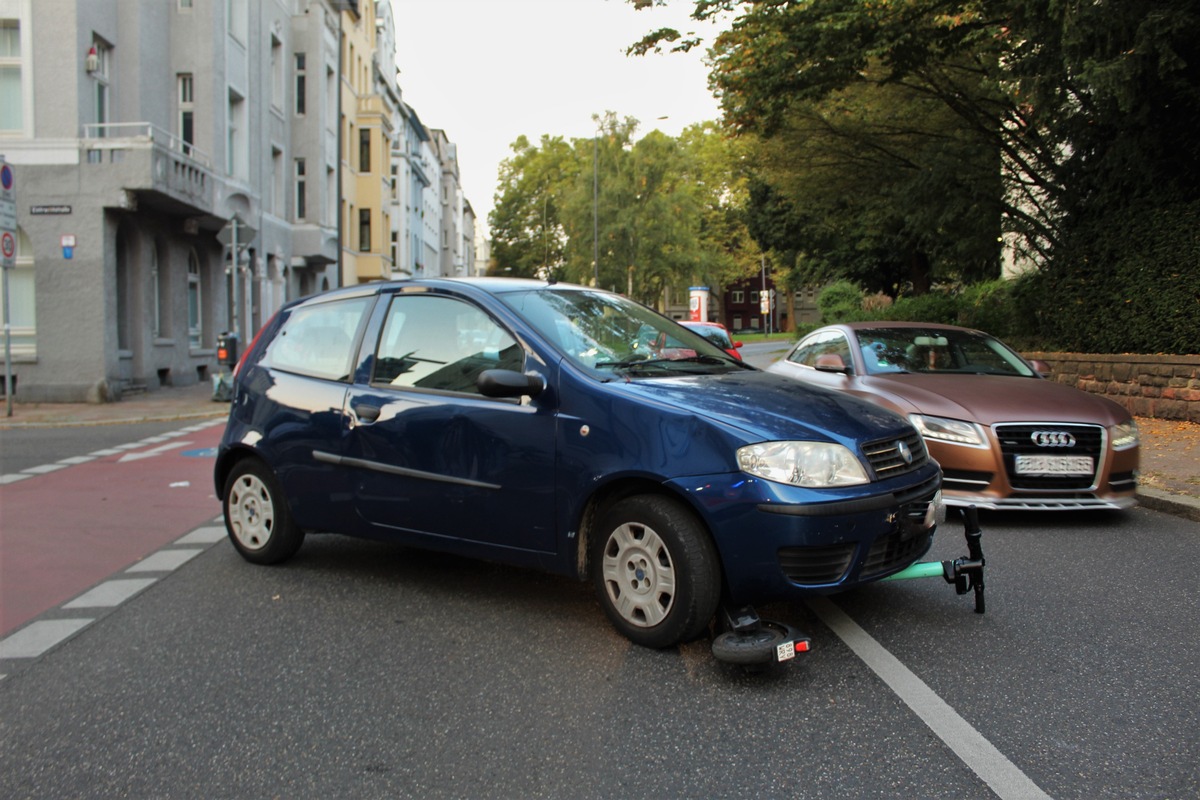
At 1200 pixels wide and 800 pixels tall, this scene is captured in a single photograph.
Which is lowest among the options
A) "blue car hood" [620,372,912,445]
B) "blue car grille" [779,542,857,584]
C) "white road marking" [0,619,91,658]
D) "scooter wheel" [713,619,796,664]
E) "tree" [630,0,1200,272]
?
"white road marking" [0,619,91,658]

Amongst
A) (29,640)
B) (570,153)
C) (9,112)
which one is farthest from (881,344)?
(570,153)

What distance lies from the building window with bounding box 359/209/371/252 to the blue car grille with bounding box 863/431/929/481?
4472 cm

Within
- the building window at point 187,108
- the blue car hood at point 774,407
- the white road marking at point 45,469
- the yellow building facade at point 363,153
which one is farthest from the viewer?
the yellow building facade at point 363,153

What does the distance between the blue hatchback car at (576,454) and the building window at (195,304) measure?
67.0 ft

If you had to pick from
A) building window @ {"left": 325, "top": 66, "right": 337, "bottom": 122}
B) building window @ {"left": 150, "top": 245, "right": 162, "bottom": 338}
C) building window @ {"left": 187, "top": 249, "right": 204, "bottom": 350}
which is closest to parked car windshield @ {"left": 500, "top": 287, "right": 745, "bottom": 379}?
building window @ {"left": 150, "top": 245, "right": 162, "bottom": 338}

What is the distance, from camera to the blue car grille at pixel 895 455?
4336 millimetres

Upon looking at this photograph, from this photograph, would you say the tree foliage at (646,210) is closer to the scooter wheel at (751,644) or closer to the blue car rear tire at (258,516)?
the blue car rear tire at (258,516)

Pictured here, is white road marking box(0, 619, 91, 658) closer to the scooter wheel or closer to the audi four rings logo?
the scooter wheel

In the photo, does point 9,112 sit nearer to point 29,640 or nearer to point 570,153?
point 29,640

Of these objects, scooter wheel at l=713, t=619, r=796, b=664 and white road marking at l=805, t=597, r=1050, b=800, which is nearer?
white road marking at l=805, t=597, r=1050, b=800

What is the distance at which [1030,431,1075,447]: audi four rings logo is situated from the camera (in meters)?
7.02

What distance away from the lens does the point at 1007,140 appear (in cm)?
1766

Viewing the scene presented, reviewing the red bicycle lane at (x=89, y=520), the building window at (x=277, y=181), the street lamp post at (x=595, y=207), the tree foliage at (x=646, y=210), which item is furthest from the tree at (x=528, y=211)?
the red bicycle lane at (x=89, y=520)

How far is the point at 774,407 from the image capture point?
4398mm
